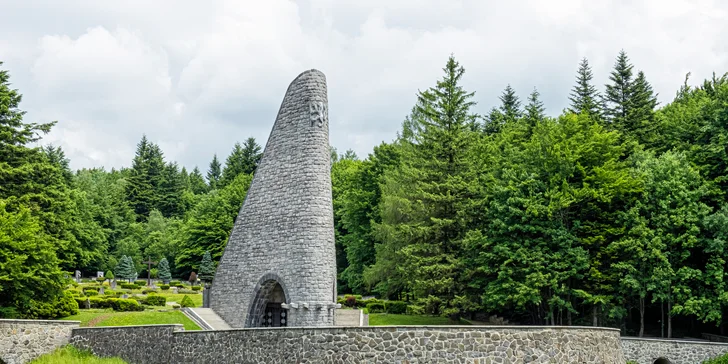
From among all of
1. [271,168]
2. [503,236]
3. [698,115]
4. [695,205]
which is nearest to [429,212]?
[503,236]

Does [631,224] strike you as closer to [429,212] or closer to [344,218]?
[429,212]

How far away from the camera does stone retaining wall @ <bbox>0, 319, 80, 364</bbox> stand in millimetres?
20837

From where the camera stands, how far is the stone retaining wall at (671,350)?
25.4 meters

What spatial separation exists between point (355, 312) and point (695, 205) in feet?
53.0

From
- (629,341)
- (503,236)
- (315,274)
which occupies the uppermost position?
(503,236)

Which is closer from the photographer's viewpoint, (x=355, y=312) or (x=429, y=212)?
(x=355, y=312)

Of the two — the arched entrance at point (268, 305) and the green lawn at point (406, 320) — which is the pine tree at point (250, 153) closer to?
the green lawn at point (406, 320)

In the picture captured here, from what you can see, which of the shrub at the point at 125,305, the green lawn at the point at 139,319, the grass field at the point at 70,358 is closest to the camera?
the grass field at the point at 70,358

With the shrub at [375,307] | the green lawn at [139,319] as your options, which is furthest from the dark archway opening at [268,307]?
the shrub at [375,307]

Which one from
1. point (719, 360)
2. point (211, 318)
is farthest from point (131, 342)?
point (719, 360)

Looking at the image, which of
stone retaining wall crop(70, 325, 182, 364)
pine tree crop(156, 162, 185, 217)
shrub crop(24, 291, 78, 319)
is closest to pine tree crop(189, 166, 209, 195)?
pine tree crop(156, 162, 185, 217)

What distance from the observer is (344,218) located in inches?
2013

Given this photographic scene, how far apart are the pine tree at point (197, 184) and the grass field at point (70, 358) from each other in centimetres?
7095

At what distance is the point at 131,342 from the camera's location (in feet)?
66.3
